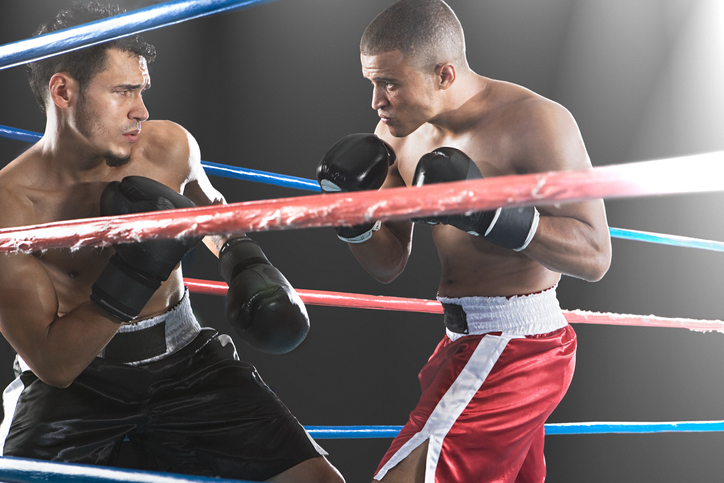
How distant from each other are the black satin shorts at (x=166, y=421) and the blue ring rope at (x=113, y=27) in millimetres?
628

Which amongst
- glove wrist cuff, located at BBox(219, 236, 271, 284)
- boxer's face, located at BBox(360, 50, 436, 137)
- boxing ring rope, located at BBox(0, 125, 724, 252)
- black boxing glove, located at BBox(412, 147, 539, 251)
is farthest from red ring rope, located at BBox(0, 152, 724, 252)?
boxing ring rope, located at BBox(0, 125, 724, 252)

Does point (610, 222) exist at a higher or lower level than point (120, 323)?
lower

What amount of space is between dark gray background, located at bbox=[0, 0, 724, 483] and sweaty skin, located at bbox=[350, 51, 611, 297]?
155cm

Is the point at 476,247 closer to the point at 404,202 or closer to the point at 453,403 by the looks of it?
the point at 453,403

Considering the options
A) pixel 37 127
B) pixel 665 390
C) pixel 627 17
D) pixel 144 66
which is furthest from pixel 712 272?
pixel 37 127

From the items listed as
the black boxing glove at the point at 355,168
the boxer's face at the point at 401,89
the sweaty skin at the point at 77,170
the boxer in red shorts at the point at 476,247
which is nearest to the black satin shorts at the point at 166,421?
the sweaty skin at the point at 77,170

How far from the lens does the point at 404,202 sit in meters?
0.55

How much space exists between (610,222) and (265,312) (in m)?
2.52

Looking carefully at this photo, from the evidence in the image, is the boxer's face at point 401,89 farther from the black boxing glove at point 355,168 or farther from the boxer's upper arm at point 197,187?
the boxer's upper arm at point 197,187

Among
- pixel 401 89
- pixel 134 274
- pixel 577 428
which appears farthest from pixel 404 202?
pixel 577 428

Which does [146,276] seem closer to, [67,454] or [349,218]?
[67,454]

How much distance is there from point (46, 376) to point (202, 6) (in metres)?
0.71

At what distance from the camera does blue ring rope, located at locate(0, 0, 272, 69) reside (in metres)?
0.84

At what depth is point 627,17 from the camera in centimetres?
312
